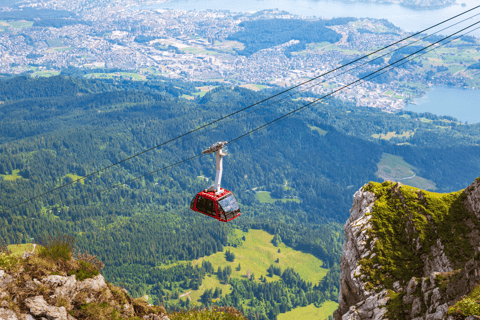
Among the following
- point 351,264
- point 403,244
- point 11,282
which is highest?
point 11,282

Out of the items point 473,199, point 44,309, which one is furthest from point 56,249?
point 473,199

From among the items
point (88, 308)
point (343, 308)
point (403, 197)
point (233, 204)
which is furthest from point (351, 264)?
point (88, 308)

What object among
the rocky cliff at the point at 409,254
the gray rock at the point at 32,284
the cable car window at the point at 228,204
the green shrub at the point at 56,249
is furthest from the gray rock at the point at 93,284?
the rocky cliff at the point at 409,254

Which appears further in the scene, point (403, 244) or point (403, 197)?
point (403, 197)

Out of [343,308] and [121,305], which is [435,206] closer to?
[343,308]

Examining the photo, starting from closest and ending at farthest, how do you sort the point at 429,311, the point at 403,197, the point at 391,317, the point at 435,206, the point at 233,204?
1. the point at 429,311
2. the point at 391,317
3. the point at 435,206
4. the point at 403,197
5. the point at 233,204

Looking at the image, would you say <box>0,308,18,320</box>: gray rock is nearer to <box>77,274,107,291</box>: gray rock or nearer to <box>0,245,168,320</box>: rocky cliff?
<box>0,245,168,320</box>: rocky cliff
